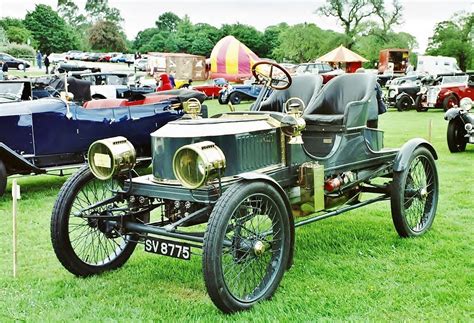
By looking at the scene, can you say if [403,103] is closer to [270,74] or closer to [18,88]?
[18,88]

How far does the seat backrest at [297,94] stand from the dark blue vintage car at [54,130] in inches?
69.3

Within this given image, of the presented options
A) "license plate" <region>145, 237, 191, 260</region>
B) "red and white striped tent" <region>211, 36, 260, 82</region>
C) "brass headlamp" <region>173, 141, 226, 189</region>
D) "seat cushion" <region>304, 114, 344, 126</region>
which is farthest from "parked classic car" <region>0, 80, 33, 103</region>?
"red and white striped tent" <region>211, 36, 260, 82</region>

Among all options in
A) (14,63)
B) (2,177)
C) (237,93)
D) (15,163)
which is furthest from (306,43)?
(2,177)

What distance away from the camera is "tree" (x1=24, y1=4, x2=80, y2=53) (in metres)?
69.8

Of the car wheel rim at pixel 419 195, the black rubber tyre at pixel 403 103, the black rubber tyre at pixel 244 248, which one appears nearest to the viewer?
the black rubber tyre at pixel 244 248

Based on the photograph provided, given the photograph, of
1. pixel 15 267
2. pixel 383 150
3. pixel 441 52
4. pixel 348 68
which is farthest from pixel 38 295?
pixel 441 52

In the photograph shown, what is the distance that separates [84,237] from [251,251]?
4.78ft

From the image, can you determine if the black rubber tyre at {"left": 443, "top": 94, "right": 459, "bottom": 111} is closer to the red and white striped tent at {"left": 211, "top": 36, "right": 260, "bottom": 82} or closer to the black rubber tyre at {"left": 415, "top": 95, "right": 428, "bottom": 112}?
the black rubber tyre at {"left": 415, "top": 95, "right": 428, "bottom": 112}

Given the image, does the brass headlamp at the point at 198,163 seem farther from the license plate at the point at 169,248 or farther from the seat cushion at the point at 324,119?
the seat cushion at the point at 324,119

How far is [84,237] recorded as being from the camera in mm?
4484

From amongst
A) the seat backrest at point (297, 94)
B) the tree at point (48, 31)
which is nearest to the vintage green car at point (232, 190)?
the seat backrest at point (297, 94)

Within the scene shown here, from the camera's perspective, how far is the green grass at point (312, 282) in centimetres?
371

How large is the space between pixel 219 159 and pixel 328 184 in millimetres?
1542

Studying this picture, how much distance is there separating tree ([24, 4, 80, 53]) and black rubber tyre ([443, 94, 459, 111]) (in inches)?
2321
